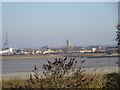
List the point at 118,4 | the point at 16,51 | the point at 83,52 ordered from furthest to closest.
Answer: the point at 16,51 < the point at 83,52 < the point at 118,4

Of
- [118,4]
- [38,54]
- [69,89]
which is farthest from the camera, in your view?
[38,54]

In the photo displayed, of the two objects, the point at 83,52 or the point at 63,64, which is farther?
the point at 83,52

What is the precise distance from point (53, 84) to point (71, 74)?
415 mm

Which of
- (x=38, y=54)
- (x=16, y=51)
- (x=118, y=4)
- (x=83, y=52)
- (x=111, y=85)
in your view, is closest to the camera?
(x=111, y=85)

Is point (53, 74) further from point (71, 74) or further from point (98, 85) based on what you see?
point (98, 85)

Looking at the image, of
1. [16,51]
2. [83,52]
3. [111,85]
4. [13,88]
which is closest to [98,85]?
[111,85]

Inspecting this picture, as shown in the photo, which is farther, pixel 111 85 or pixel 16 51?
pixel 16 51

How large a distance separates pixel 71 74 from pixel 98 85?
0.40m

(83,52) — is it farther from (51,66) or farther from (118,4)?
(51,66)

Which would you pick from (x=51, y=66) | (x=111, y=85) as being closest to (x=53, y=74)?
(x=51, y=66)

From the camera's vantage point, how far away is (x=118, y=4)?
5926 mm

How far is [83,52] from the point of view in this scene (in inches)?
1242

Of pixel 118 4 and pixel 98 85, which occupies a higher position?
pixel 118 4

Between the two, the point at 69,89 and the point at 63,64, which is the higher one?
the point at 63,64
